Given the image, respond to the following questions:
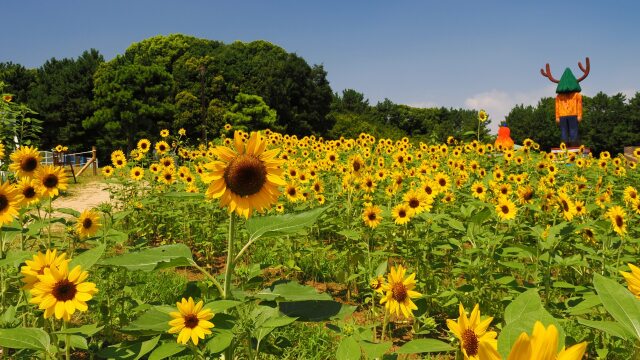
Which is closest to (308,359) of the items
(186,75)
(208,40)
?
(186,75)

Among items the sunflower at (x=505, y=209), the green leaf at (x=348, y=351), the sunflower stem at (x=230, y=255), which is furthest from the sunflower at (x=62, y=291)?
the sunflower at (x=505, y=209)

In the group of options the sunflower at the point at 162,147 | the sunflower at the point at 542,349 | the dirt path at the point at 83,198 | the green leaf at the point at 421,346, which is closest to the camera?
the sunflower at the point at 542,349

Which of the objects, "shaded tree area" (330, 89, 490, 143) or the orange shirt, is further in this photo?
"shaded tree area" (330, 89, 490, 143)

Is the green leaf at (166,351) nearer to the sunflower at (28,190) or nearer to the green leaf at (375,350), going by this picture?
the green leaf at (375,350)

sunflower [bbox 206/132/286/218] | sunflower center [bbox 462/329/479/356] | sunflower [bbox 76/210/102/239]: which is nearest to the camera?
sunflower center [bbox 462/329/479/356]

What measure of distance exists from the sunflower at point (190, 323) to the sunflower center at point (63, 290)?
0.48 meters

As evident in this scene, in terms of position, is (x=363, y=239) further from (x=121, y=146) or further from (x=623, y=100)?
(x=623, y=100)

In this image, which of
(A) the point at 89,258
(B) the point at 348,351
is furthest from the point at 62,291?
(B) the point at 348,351

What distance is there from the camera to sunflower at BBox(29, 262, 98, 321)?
1738 mm

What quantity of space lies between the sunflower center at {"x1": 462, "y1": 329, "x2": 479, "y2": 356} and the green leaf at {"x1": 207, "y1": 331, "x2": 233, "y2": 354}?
0.76m

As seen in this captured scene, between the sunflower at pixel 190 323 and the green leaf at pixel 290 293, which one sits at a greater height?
the green leaf at pixel 290 293

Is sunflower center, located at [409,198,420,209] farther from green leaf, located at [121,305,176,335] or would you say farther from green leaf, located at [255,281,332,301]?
green leaf, located at [121,305,176,335]

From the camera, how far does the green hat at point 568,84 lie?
20188mm

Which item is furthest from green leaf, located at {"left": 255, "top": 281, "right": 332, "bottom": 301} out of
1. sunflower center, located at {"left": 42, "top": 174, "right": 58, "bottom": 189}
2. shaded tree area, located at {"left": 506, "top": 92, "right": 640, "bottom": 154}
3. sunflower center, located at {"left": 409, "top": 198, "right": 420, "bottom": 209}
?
shaded tree area, located at {"left": 506, "top": 92, "right": 640, "bottom": 154}
